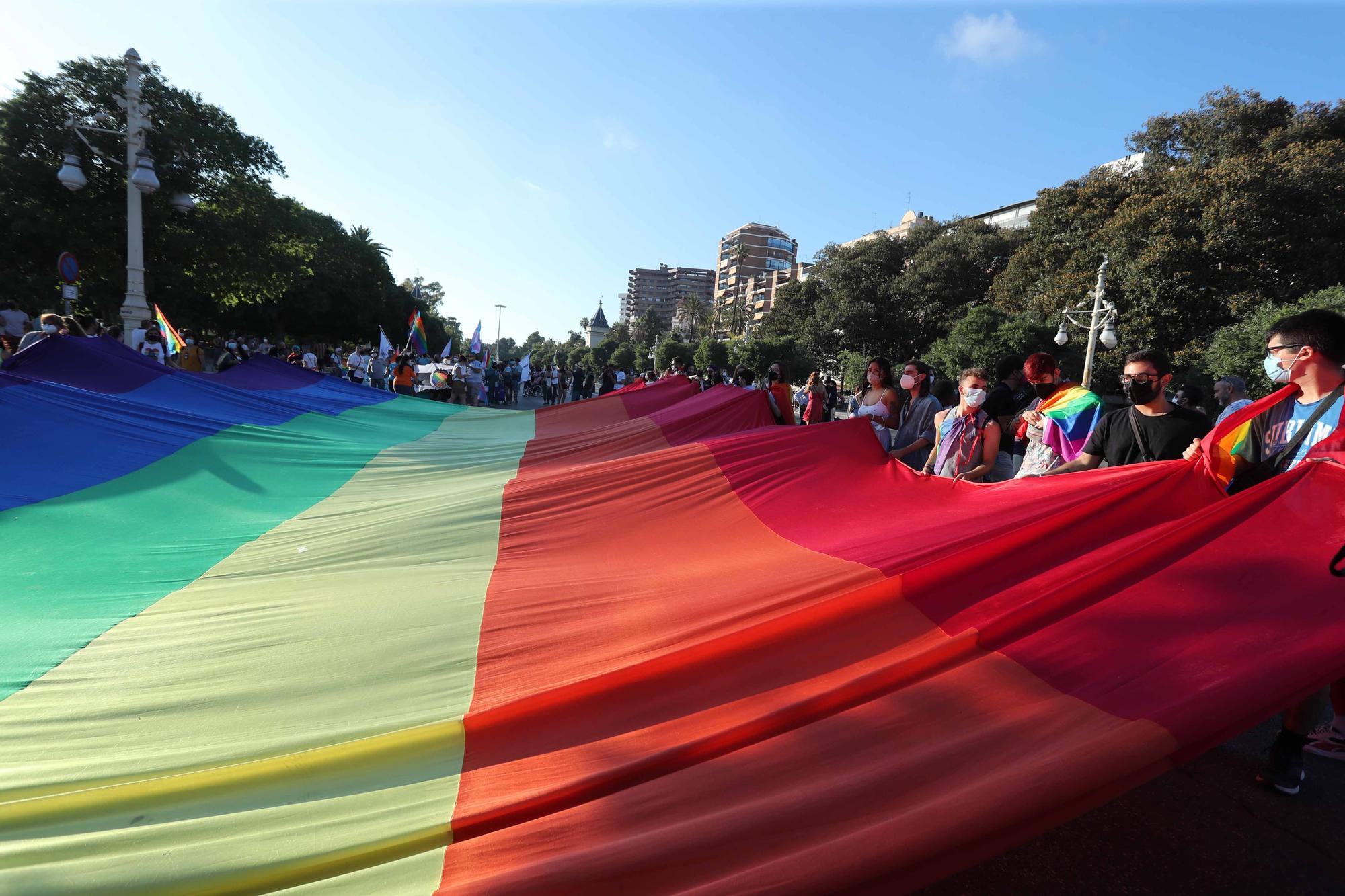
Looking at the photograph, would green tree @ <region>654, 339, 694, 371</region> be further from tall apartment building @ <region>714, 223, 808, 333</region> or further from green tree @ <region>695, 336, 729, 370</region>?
tall apartment building @ <region>714, 223, 808, 333</region>

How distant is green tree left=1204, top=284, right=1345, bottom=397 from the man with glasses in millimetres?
23232

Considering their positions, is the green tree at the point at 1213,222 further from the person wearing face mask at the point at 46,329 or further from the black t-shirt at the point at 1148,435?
the person wearing face mask at the point at 46,329

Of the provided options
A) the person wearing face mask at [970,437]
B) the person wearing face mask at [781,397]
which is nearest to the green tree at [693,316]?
the person wearing face mask at [781,397]

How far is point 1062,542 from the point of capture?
279 cm

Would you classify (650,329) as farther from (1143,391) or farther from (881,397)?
(1143,391)

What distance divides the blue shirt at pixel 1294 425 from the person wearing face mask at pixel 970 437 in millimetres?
1532

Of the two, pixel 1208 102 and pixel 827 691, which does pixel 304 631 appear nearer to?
pixel 827 691

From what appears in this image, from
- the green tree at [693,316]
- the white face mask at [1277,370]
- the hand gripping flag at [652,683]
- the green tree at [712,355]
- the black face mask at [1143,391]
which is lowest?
the hand gripping flag at [652,683]

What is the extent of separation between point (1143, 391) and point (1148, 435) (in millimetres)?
261

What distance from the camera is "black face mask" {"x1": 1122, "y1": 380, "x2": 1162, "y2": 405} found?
4.07m

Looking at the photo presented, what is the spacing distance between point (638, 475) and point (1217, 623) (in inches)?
129

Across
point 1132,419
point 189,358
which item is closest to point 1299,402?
point 1132,419

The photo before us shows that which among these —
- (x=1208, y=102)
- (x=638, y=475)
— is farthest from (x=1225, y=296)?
(x=638, y=475)

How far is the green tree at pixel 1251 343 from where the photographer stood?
2152cm
